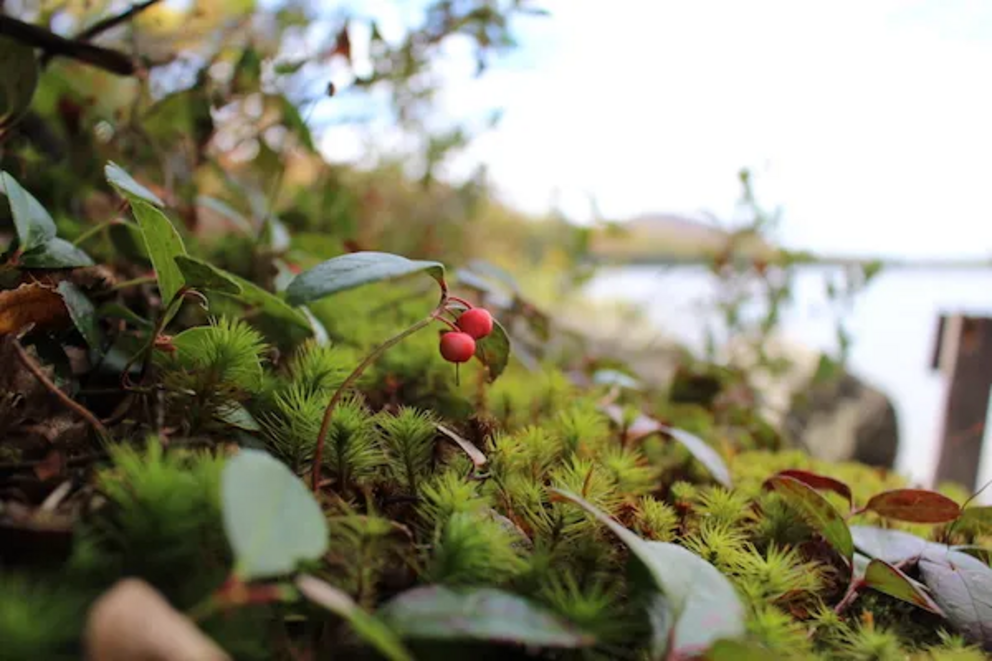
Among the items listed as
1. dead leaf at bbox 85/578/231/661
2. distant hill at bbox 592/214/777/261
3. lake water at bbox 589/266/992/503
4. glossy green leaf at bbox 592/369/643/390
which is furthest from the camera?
lake water at bbox 589/266/992/503

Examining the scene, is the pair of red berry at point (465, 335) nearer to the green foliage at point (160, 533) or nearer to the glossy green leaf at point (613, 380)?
the green foliage at point (160, 533)

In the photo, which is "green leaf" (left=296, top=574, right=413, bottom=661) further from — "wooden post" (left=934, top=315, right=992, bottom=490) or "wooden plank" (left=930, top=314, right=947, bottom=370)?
"wooden plank" (left=930, top=314, right=947, bottom=370)

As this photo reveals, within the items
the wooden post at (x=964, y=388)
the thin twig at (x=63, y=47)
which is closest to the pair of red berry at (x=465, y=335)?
the thin twig at (x=63, y=47)

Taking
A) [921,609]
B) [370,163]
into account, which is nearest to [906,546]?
[921,609]

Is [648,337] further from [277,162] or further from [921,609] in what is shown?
[921,609]

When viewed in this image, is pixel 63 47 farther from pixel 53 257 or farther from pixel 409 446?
pixel 409 446

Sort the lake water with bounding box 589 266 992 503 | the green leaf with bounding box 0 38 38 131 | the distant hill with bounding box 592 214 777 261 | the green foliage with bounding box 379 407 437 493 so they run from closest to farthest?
the green foliage with bounding box 379 407 437 493 → the green leaf with bounding box 0 38 38 131 → the distant hill with bounding box 592 214 777 261 → the lake water with bounding box 589 266 992 503

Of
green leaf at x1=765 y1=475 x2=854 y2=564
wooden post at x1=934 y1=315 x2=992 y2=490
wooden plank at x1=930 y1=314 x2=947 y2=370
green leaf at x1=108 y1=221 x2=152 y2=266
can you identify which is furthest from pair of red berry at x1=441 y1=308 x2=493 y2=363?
wooden plank at x1=930 y1=314 x2=947 y2=370
